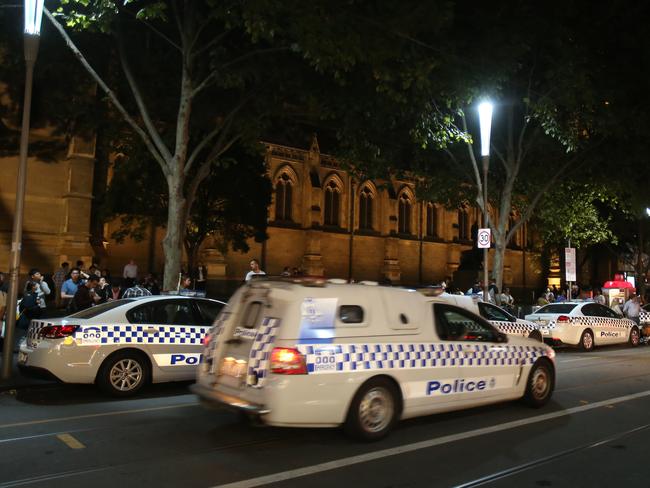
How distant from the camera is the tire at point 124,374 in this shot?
26.8 feet

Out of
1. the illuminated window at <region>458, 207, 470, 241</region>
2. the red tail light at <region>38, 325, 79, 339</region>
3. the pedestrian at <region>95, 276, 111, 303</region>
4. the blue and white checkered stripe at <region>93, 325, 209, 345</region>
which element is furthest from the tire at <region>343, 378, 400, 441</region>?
the illuminated window at <region>458, 207, 470, 241</region>

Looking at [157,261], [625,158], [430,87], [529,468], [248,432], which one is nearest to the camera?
[529,468]

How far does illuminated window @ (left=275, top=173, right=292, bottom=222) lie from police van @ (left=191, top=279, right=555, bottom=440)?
96.9 ft

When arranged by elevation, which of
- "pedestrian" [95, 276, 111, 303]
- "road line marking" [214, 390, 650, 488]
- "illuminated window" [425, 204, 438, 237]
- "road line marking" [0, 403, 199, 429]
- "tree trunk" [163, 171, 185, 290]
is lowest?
"road line marking" [0, 403, 199, 429]

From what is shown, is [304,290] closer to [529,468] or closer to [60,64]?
[529,468]

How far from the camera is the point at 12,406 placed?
301 inches

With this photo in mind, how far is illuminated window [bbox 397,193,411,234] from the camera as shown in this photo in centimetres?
4303

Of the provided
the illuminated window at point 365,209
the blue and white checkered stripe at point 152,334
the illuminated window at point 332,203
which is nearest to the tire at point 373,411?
the blue and white checkered stripe at point 152,334

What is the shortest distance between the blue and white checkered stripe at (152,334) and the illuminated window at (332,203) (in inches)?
1166

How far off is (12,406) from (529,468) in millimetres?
6489

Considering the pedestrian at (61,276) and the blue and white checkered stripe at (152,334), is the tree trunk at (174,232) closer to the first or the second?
the blue and white checkered stripe at (152,334)

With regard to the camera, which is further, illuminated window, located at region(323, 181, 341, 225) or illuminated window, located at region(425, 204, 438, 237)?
illuminated window, located at region(425, 204, 438, 237)

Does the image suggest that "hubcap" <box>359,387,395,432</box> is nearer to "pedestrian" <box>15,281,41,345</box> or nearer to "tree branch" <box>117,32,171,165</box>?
"pedestrian" <box>15,281,41,345</box>

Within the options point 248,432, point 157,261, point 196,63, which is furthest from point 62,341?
point 157,261
